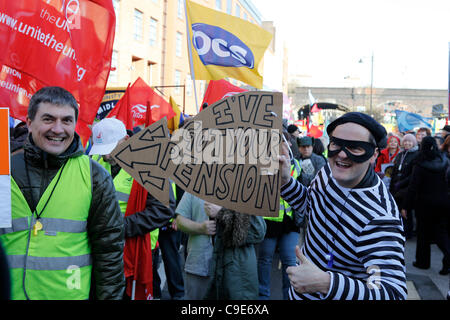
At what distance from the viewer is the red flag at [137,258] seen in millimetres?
3439

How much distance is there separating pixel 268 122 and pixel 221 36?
2848 millimetres

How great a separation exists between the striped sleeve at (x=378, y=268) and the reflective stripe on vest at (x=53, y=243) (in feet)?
4.40

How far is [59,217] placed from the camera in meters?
2.16

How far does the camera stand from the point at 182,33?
28156mm

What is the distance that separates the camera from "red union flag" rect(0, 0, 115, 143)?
286cm

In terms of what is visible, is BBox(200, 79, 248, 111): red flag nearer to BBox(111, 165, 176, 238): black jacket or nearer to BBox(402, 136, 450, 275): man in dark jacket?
BBox(111, 165, 176, 238): black jacket

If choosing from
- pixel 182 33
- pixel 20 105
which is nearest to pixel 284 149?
pixel 20 105

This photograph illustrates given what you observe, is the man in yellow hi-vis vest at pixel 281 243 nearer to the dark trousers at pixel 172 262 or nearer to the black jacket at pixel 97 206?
the dark trousers at pixel 172 262

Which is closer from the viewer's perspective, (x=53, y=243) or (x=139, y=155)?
(x=139, y=155)

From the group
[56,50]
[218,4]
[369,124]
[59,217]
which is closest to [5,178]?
[59,217]

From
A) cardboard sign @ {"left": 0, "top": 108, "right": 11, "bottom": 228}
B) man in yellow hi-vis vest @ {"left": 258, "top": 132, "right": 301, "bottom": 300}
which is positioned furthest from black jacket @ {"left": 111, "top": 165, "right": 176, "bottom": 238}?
cardboard sign @ {"left": 0, "top": 108, "right": 11, "bottom": 228}

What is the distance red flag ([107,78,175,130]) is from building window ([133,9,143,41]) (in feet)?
52.8

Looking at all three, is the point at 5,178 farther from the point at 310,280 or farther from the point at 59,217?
the point at 310,280

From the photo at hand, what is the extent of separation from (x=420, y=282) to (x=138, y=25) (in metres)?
21.0
